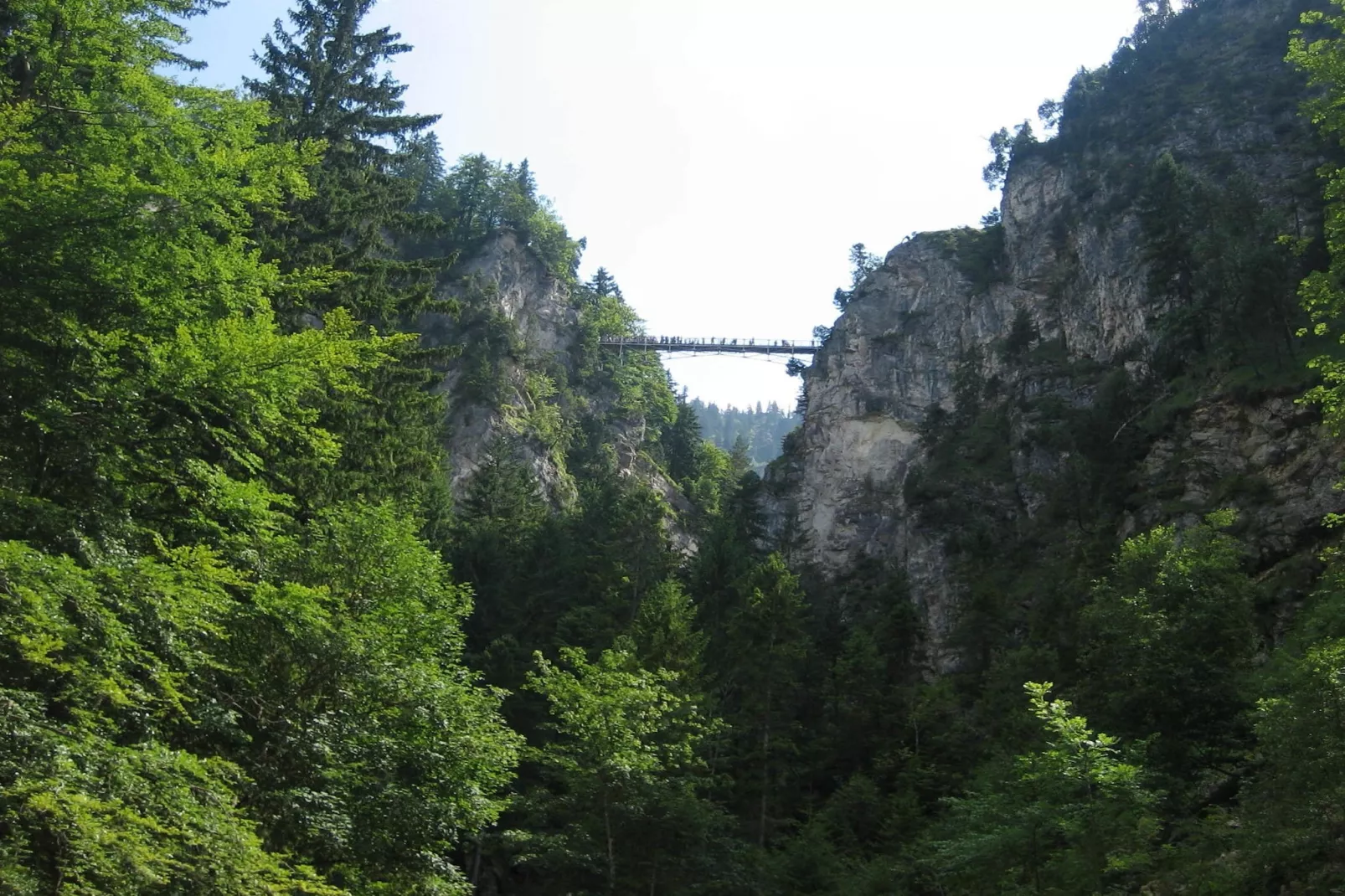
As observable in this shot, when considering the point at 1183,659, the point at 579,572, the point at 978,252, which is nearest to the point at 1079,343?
the point at 978,252

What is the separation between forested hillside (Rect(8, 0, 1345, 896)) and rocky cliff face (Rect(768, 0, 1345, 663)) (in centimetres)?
29

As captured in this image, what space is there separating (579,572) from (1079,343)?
27.9 metres

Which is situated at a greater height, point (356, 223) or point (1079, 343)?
point (1079, 343)

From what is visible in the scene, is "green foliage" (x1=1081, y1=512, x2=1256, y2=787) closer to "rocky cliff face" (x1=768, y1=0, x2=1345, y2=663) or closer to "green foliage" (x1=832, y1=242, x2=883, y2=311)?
"rocky cliff face" (x1=768, y1=0, x2=1345, y2=663)

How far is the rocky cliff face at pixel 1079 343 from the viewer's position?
31.8 m

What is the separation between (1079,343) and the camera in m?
48.5

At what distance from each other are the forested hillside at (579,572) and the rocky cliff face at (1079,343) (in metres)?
0.29

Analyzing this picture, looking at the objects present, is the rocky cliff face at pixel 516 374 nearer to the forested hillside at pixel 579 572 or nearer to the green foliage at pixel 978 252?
the forested hillside at pixel 579 572

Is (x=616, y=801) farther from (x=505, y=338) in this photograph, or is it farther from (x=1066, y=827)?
(x=505, y=338)

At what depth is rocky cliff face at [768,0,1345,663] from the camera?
31.8m

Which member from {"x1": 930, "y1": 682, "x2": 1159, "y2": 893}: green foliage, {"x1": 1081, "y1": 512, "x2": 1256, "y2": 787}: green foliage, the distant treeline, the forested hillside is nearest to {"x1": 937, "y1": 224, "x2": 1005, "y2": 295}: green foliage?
the forested hillside

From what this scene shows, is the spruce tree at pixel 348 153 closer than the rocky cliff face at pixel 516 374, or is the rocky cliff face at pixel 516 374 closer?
the spruce tree at pixel 348 153

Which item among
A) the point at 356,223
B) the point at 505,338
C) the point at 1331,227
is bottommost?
the point at 1331,227

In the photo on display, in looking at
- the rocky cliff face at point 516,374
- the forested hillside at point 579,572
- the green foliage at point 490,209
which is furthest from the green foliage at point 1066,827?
the green foliage at point 490,209
